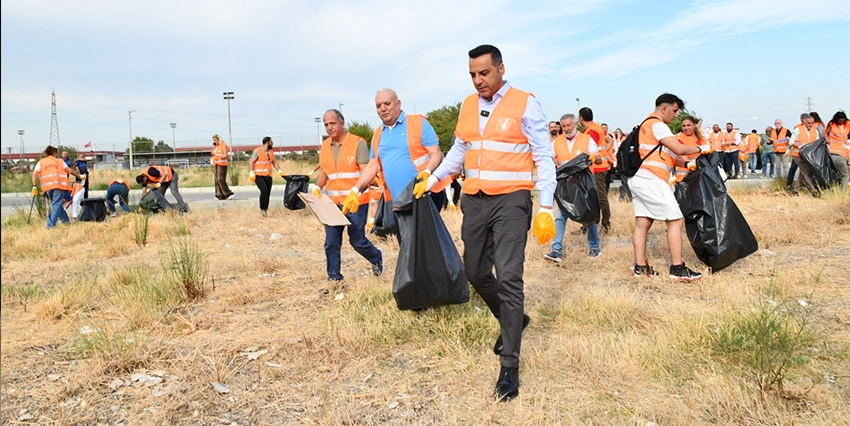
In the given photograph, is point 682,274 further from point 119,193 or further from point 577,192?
point 119,193

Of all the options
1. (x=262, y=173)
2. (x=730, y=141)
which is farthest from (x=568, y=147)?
(x=730, y=141)

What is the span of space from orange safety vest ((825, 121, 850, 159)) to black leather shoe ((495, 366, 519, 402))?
9419 mm

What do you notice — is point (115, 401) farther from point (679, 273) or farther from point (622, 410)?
point (679, 273)

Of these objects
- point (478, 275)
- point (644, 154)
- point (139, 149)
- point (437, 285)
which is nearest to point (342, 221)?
point (437, 285)

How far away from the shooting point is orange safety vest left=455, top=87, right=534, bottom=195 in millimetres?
3385

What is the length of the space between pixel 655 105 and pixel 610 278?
163 centimetres

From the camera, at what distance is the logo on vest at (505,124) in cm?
338

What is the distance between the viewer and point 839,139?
32.6 ft

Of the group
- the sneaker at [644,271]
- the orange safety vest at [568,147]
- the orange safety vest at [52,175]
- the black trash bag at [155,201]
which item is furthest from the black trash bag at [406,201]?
the orange safety vest at [52,175]

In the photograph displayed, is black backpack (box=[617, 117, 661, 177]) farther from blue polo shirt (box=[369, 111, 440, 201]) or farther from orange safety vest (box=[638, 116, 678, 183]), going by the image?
blue polo shirt (box=[369, 111, 440, 201])

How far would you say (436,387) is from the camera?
329 cm

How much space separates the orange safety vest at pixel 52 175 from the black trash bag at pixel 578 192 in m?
8.44

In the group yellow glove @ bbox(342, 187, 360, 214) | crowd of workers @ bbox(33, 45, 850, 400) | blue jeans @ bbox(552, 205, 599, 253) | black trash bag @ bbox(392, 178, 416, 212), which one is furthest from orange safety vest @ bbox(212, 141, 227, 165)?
black trash bag @ bbox(392, 178, 416, 212)

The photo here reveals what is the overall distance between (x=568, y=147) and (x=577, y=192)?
0.75 metres
